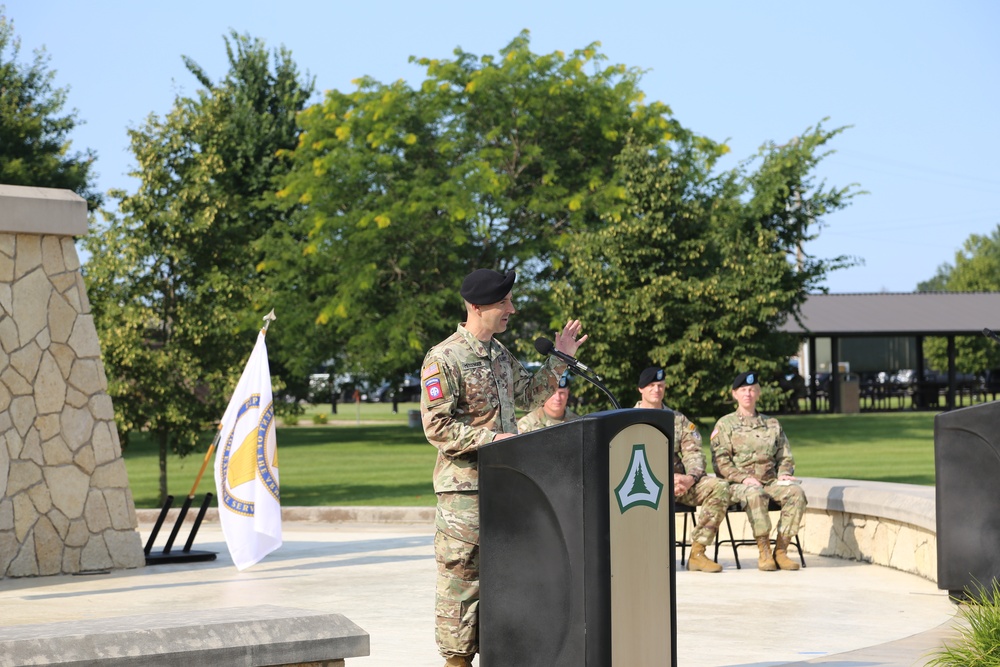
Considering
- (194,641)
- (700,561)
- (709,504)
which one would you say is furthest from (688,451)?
(194,641)

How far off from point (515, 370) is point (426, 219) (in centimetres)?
2879

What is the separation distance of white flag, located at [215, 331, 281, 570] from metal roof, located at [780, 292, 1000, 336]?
3600 centimetres

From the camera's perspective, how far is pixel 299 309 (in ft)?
120

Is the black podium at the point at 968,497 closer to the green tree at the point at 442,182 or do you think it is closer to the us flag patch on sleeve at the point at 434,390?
the us flag patch on sleeve at the point at 434,390

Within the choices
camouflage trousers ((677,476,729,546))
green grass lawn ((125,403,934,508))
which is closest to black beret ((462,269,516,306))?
camouflage trousers ((677,476,729,546))

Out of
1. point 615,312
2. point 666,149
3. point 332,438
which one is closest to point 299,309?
point 332,438

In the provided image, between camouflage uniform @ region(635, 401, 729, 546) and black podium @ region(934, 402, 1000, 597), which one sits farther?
camouflage uniform @ region(635, 401, 729, 546)

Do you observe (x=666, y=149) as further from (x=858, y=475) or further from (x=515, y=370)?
(x=515, y=370)

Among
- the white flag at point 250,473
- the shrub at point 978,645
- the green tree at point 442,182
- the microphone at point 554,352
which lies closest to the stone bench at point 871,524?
the shrub at point 978,645

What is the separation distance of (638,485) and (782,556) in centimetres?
640

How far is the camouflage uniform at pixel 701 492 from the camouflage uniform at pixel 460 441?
5296 millimetres

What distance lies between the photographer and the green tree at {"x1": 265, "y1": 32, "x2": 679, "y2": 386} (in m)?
34.4

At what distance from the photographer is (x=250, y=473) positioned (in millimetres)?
11016

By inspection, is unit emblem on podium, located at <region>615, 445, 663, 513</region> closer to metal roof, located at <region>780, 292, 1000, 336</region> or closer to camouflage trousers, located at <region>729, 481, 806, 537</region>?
camouflage trousers, located at <region>729, 481, 806, 537</region>
